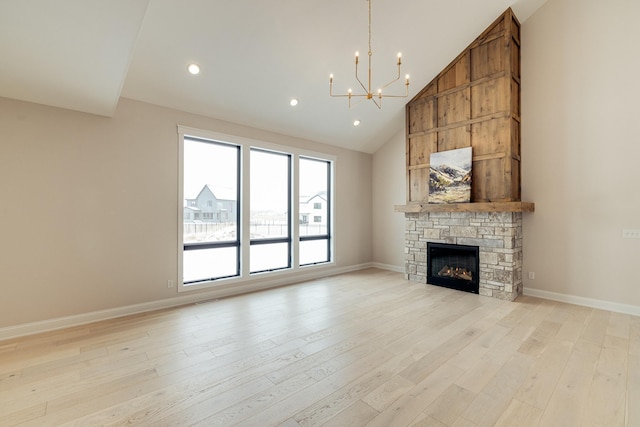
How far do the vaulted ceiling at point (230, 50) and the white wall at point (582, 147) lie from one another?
33.7 inches

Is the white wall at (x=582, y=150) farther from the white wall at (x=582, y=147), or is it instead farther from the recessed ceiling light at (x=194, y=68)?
the recessed ceiling light at (x=194, y=68)

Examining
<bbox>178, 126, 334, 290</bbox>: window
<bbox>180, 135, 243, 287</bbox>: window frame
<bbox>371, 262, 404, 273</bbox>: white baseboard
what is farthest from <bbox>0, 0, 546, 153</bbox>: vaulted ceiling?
<bbox>371, 262, 404, 273</bbox>: white baseboard

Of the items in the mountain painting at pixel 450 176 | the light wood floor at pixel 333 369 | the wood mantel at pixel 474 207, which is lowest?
the light wood floor at pixel 333 369

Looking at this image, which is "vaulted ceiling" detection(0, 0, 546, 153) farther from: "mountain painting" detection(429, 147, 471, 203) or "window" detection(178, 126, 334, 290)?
"mountain painting" detection(429, 147, 471, 203)

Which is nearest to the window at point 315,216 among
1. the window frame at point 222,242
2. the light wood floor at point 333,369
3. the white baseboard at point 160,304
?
the white baseboard at point 160,304

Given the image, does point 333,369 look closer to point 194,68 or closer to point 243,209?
point 243,209

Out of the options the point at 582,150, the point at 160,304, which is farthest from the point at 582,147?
the point at 160,304

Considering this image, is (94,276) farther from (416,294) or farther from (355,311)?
(416,294)

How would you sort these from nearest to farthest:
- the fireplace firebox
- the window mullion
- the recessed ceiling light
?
1. the recessed ceiling light
2. the fireplace firebox
3. the window mullion

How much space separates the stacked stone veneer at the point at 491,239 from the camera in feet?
14.6

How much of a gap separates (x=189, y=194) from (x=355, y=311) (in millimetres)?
3074

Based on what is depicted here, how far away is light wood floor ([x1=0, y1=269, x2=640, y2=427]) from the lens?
1.95 metres

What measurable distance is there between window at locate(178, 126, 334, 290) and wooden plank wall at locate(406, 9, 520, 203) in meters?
2.52

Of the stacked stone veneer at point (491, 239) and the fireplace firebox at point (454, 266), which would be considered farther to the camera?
the fireplace firebox at point (454, 266)
